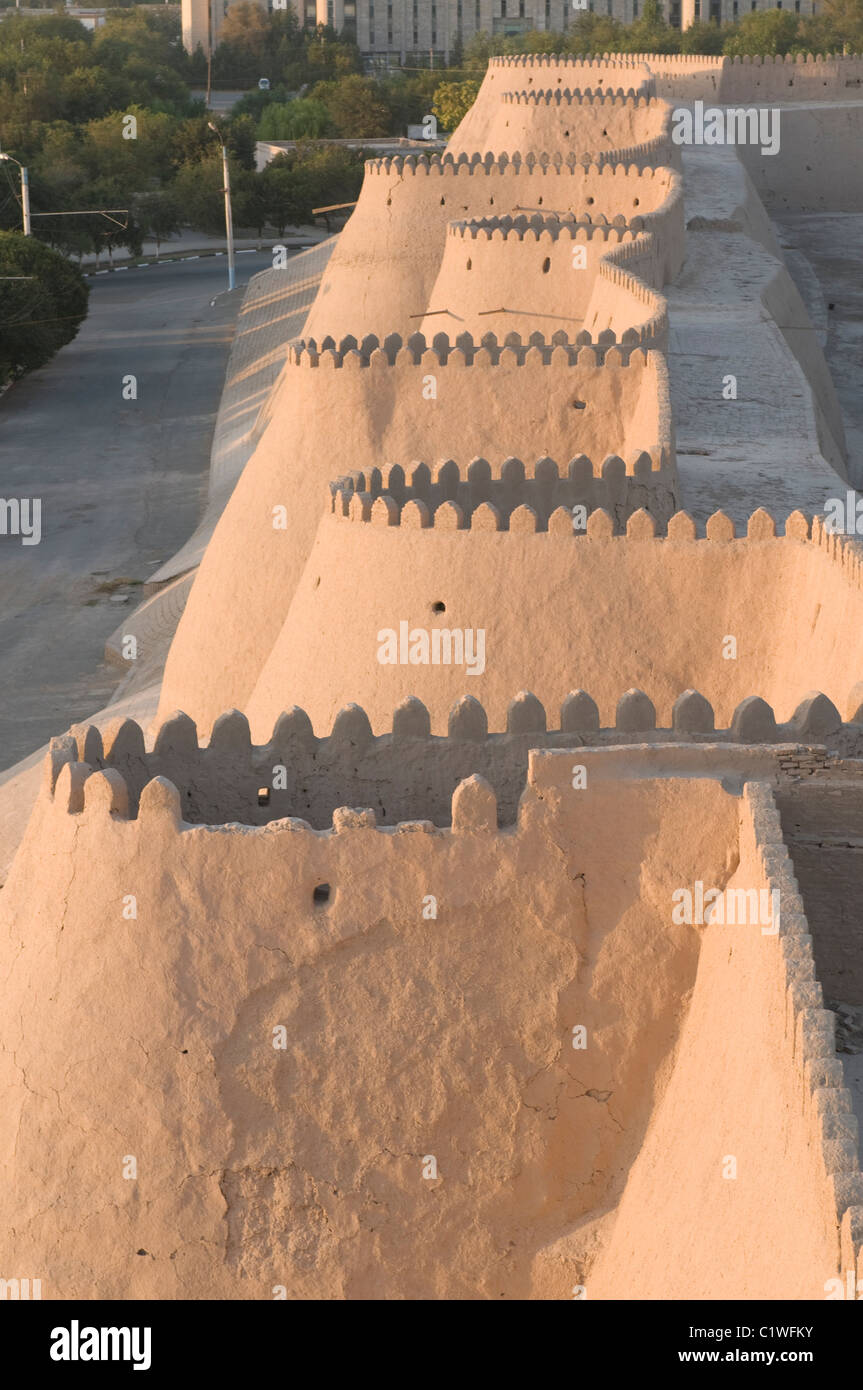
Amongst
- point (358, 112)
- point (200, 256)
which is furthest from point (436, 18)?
point (200, 256)

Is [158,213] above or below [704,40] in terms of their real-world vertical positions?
below

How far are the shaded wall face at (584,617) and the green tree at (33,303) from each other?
34.3m

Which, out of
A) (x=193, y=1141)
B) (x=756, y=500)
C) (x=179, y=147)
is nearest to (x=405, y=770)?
(x=193, y=1141)

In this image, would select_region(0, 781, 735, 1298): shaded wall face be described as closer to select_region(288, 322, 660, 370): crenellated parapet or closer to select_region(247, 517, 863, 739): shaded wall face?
select_region(247, 517, 863, 739): shaded wall face

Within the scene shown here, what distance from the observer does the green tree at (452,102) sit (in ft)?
269

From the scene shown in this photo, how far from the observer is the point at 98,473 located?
43.7 meters

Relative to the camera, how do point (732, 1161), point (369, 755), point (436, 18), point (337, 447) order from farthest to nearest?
point (436, 18) < point (337, 447) < point (369, 755) < point (732, 1161)

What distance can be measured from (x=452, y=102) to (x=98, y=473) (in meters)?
44.2

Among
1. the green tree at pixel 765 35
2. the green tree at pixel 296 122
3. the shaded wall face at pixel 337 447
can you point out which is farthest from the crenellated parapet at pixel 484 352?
the green tree at pixel 765 35

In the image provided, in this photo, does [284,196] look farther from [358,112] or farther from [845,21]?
[845,21]

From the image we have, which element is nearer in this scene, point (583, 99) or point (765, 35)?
point (583, 99)

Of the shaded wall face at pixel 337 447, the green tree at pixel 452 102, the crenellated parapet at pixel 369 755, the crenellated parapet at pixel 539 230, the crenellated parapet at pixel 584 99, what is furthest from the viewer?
the green tree at pixel 452 102

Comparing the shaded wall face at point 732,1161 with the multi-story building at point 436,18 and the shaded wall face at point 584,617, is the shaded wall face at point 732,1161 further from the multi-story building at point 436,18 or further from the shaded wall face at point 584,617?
the multi-story building at point 436,18

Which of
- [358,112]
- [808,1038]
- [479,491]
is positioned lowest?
[808,1038]
